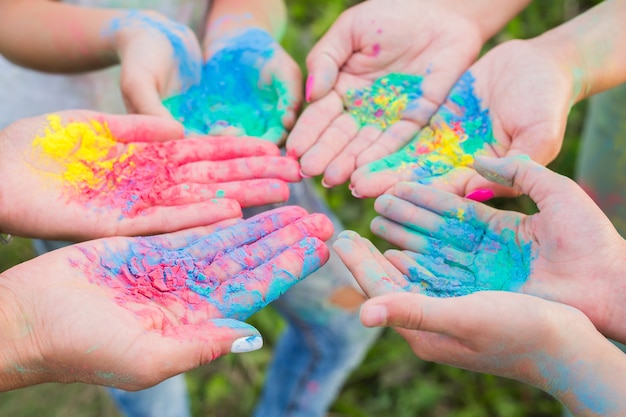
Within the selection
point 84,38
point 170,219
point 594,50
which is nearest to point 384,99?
point 594,50

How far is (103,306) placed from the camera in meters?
1.31

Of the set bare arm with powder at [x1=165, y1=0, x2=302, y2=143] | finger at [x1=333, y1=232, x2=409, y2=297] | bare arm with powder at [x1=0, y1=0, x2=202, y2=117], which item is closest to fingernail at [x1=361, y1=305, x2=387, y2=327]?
finger at [x1=333, y1=232, x2=409, y2=297]

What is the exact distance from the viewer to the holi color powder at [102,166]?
5.55 feet

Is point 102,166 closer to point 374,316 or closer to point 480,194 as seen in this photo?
point 374,316

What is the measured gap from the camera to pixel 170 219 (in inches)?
65.3

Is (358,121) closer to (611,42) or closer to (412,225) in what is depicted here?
(412,225)

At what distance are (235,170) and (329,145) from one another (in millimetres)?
338

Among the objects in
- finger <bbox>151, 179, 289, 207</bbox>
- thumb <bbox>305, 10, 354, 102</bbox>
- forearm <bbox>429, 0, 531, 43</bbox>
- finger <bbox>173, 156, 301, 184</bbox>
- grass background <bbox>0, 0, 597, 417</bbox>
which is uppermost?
forearm <bbox>429, 0, 531, 43</bbox>

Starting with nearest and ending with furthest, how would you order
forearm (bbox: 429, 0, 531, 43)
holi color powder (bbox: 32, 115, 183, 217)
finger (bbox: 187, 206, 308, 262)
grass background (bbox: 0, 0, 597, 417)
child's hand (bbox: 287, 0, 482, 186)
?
1. finger (bbox: 187, 206, 308, 262)
2. holi color powder (bbox: 32, 115, 183, 217)
3. child's hand (bbox: 287, 0, 482, 186)
4. forearm (bbox: 429, 0, 531, 43)
5. grass background (bbox: 0, 0, 597, 417)

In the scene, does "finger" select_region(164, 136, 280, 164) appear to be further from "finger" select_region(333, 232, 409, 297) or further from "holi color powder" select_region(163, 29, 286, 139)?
"finger" select_region(333, 232, 409, 297)

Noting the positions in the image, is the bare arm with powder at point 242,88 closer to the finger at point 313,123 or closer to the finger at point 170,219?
the finger at point 313,123

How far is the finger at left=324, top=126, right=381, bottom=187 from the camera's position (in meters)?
1.87

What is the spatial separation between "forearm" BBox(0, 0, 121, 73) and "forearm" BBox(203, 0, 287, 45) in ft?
1.31

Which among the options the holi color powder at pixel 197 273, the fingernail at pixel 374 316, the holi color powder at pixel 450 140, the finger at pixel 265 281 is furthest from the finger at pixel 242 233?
the fingernail at pixel 374 316
